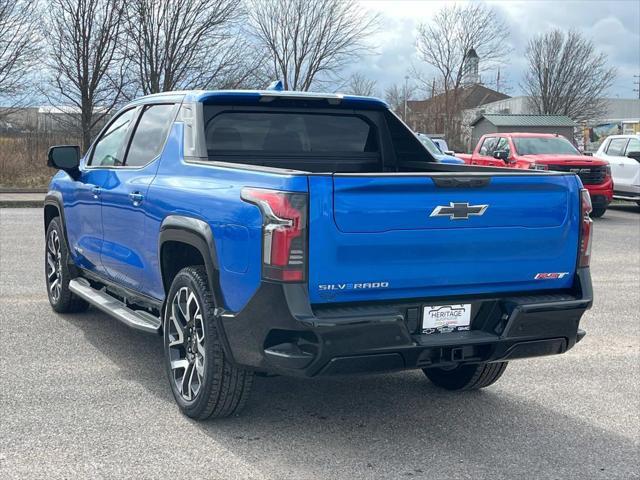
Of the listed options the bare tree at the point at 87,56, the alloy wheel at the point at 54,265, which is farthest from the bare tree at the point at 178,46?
the alloy wheel at the point at 54,265

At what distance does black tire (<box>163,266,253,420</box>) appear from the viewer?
4.42 meters

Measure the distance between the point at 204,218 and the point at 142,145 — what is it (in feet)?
5.39

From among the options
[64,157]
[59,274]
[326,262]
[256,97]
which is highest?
[256,97]

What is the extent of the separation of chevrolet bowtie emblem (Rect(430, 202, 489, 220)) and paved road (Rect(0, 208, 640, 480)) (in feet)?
4.12

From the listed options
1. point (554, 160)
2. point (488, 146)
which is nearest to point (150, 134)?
point (554, 160)

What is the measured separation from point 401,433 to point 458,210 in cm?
134

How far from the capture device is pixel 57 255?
24.1 feet

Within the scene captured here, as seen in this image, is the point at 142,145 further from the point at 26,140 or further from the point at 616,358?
the point at 26,140

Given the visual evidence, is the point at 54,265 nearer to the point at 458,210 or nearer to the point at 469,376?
the point at 469,376

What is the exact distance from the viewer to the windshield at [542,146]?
63.2 ft

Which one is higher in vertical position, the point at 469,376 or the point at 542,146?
the point at 542,146

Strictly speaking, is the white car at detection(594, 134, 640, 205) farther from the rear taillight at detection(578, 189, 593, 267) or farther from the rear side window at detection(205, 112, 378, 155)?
the rear taillight at detection(578, 189, 593, 267)

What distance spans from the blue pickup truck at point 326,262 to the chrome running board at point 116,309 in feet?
0.11

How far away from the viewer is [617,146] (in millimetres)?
21406
